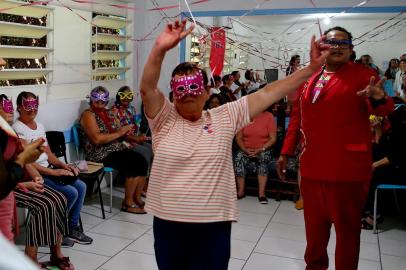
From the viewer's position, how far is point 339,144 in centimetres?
247

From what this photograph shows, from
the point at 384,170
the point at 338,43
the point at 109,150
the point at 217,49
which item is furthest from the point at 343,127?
the point at 217,49

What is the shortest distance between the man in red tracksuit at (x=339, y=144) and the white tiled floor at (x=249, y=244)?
2.96ft

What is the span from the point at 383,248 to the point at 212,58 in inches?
150

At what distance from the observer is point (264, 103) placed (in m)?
2.03

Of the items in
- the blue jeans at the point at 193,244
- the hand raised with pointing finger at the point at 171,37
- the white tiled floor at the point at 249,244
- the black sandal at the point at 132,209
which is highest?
the hand raised with pointing finger at the point at 171,37

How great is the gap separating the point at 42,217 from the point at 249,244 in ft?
5.57

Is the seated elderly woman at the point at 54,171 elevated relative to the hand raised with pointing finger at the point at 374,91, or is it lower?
lower

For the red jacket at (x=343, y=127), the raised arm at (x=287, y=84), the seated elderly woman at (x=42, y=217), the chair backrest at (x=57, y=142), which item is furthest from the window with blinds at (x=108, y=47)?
the raised arm at (x=287, y=84)

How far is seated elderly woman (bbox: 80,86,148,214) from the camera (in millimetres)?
4555

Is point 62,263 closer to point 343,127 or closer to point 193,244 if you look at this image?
point 193,244

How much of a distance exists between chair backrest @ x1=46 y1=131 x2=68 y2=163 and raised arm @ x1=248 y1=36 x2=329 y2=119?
110 inches

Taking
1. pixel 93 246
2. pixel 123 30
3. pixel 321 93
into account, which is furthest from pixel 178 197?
pixel 123 30

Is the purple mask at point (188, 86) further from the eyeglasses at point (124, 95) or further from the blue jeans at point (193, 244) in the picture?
the eyeglasses at point (124, 95)

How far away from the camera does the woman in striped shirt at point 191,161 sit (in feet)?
6.18
